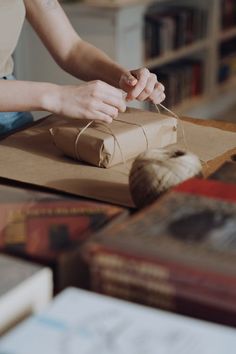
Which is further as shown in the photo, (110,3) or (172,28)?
(172,28)

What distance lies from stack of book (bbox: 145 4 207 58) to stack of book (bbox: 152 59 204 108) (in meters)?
0.15

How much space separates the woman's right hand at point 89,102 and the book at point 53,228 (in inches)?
15.4

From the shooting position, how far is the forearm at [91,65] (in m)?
1.61

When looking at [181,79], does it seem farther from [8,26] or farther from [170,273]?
[170,273]

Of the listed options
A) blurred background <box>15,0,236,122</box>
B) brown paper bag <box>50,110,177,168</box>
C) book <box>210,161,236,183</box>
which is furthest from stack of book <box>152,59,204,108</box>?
book <box>210,161,236,183</box>

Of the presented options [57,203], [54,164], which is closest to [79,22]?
[54,164]

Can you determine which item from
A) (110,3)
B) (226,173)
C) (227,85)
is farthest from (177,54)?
(226,173)

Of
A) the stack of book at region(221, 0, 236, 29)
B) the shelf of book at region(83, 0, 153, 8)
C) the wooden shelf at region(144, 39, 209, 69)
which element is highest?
the shelf of book at region(83, 0, 153, 8)

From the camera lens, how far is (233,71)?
468 cm

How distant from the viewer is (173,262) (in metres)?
0.71

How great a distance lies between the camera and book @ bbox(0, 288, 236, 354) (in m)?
0.63

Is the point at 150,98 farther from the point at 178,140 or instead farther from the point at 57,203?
the point at 57,203

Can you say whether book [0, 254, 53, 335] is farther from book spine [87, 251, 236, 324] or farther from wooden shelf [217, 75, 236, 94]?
wooden shelf [217, 75, 236, 94]

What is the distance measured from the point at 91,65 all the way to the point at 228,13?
9.65ft
